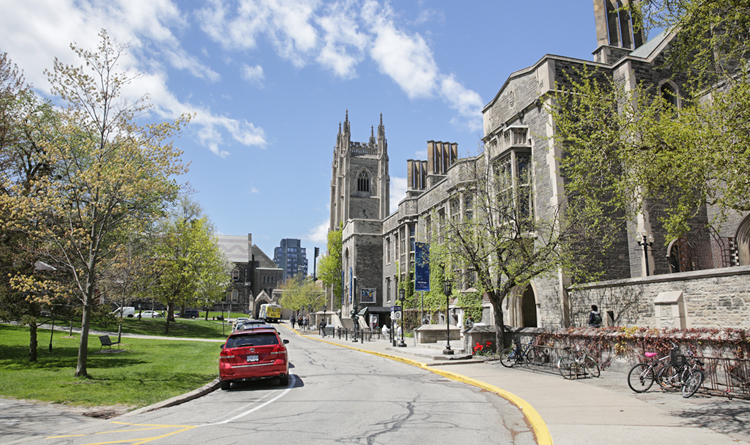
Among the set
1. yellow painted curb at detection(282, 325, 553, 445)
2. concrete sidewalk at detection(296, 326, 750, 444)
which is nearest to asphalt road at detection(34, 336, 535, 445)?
yellow painted curb at detection(282, 325, 553, 445)

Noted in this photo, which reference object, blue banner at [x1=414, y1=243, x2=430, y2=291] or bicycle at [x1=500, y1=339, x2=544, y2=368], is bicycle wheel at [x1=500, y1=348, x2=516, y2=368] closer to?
bicycle at [x1=500, y1=339, x2=544, y2=368]

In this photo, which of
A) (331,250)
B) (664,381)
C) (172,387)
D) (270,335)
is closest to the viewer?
(664,381)

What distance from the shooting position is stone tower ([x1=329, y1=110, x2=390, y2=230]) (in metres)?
87.9

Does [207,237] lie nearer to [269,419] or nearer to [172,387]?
[172,387]

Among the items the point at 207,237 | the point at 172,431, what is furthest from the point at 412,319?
the point at 172,431

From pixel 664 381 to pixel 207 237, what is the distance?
37.7m

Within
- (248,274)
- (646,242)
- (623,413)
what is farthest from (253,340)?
(248,274)

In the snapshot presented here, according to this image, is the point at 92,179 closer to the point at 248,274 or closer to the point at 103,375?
the point at 103,375

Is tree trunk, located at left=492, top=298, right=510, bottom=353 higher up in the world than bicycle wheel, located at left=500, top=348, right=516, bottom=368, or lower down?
higher up

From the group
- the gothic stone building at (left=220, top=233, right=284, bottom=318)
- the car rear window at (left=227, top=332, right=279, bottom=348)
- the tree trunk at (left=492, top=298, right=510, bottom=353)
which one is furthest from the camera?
the gothic stone building at (left=220, top=233, right=284, bottom=318)

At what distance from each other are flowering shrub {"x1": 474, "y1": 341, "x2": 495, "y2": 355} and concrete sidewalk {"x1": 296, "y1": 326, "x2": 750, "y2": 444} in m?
6.28

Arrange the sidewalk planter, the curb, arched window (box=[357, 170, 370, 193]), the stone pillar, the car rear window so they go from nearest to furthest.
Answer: the curb < the car rear window < the stone pillar < the sidewalk planter < arched window (box=[357, 170, 370, 193])

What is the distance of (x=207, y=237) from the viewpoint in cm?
4200

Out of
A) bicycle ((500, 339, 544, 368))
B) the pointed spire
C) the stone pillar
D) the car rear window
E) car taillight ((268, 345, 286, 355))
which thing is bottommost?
bicycle ((500, 339, 544, 368))
